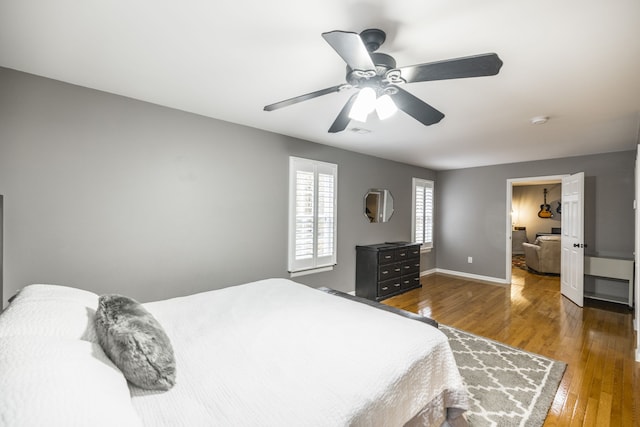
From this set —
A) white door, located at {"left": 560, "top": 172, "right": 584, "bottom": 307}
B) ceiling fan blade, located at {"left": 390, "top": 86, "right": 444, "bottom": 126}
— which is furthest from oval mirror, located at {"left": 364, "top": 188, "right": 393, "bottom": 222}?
ceiling fan blade, located at {"left": 390, "top": 86, "right": 444, "bottom": 126}

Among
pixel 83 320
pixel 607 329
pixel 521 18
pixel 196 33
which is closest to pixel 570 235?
pixel 607 329

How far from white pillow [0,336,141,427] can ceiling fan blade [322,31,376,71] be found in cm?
143

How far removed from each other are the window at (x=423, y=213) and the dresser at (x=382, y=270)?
1.06 metres

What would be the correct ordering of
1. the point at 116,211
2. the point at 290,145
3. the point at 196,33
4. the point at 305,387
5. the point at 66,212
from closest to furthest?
the point at 305,387 → the point at 196,33 → the point at 66,212 → the point at 116,211 → the point at 290,145

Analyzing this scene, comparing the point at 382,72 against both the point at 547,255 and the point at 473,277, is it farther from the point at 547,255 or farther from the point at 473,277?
the point at 547,255

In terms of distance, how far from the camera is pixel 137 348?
1140 millimetres

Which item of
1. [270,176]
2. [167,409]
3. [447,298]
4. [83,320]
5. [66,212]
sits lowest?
[447,298]

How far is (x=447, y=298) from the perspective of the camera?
459 centimetres

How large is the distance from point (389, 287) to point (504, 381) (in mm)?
2259

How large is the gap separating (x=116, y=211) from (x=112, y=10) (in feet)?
5.34

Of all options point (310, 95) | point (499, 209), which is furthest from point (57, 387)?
point (499, 209)

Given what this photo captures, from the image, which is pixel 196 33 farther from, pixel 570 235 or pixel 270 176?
pixel 570 235

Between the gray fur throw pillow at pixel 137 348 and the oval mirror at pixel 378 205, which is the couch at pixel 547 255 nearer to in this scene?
the oval mirror at pixel 378 205

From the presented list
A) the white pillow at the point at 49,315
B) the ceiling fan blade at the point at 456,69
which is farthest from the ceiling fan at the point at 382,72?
the white pillow at the point at 49,315
